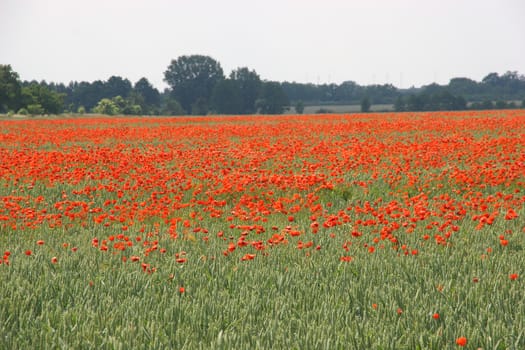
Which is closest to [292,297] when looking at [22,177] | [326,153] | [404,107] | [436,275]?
[436,275]

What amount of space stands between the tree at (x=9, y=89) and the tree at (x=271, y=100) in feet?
140

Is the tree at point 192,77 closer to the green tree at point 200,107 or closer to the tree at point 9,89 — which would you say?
the green tree at point 200,107

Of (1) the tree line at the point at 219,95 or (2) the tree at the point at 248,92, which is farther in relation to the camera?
(2) the tree at the point at 248,92

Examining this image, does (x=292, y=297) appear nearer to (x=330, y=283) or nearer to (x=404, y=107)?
(x=330, y=283)

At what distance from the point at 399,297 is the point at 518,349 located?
36.7 inches

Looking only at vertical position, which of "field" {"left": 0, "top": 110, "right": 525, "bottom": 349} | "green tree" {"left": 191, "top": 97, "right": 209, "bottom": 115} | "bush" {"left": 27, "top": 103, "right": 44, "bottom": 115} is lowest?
"green tree" {"left": 191, "top": 97, "right": 209, "bottom": 115}

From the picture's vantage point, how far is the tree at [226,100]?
94.2 m

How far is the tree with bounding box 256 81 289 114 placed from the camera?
91375 mm

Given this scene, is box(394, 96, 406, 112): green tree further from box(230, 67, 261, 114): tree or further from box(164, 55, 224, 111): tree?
box(164, 55, 224, 111): tree

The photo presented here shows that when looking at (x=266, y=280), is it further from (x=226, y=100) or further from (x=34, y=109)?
(x=226, y=100)

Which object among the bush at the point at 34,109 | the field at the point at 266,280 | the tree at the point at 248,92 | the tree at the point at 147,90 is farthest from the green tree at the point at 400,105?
the field at the point at 266,280

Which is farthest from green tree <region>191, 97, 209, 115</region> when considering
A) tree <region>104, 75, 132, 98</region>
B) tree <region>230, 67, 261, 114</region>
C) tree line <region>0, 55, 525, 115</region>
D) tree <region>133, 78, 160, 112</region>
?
tree <region>104, 75, 132, 98</region>

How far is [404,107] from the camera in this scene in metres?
79.2

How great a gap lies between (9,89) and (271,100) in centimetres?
4532
